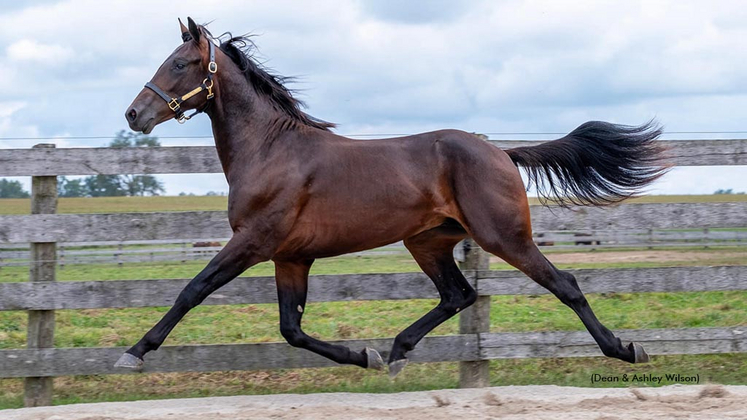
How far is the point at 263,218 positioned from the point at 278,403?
1.20 m

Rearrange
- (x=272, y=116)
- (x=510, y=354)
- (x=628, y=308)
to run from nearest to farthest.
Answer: (x=272, y=116), (x=510, y=354), (x=628, y=308)

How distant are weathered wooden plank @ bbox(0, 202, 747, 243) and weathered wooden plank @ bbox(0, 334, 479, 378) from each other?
30.6 inches

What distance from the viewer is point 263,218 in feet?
16.5

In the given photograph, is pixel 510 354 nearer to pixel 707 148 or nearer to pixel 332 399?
pixel 332 399

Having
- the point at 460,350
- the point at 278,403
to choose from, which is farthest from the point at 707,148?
the point at 278,403

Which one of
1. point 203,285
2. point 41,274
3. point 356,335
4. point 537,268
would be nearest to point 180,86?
point 203,285

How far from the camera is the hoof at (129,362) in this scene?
15.9 feet

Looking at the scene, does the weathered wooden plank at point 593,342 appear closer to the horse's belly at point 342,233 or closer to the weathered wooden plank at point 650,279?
the weathered wooden plank at point 650,279

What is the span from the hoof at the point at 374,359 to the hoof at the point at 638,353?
1.67m

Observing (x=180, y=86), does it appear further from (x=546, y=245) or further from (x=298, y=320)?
(x=546, y=245)

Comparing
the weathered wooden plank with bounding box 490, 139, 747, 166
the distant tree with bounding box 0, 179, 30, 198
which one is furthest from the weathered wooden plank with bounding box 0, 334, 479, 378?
the distant tree with bounding box 0, 179, 30, 198

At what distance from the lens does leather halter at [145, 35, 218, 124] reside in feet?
16.6

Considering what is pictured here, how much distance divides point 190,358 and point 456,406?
183 cm

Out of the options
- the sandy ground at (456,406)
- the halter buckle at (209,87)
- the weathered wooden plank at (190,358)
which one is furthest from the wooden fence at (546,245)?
the halter buckle at (209,87)
